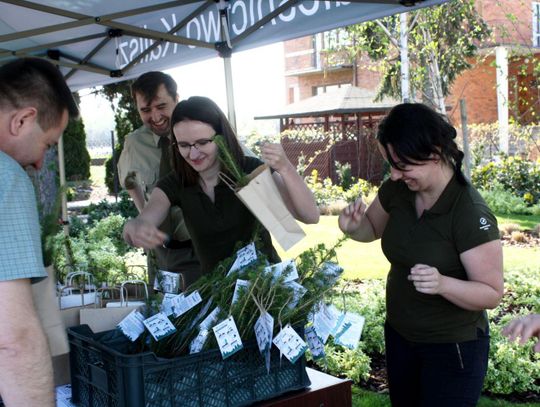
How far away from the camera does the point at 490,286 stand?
6.49 feet

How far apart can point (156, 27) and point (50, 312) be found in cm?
255

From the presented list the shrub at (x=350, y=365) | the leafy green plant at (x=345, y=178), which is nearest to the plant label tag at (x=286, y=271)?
the shrub at (x=350, y=365)

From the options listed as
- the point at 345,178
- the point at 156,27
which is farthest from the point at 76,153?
the point at 156,27

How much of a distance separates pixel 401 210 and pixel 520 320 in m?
0.53

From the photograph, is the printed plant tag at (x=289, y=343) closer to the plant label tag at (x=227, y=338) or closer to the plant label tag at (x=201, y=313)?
the plant label tag at (x=227, y=338)

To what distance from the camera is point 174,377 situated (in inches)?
65.2

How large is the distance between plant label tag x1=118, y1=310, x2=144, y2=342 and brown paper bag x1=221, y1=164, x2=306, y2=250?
448 mm

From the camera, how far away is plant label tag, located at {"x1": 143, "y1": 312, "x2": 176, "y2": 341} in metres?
1.74

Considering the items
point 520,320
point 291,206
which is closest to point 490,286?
point 520,320

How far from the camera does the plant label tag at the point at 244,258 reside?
187cm

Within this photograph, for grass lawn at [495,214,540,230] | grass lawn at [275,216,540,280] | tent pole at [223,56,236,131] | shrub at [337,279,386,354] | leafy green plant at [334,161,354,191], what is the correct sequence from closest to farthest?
1. tent pole at [223,56,236,131]
2. shrub at [337,279,386,354]
3. grass lawn at [275,216,540,280]
4. grass lawn at [495,214,540,230]
5. leafy green plant at [334,161,354,191]

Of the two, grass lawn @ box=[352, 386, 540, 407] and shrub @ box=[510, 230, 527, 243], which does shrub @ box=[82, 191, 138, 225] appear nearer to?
shrub @ box=[510, 230, 527, 243]

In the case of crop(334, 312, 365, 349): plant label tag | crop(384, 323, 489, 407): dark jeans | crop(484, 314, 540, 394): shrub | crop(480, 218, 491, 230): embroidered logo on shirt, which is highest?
crop(480, 218, 491, 230): embroidered logo on shirt

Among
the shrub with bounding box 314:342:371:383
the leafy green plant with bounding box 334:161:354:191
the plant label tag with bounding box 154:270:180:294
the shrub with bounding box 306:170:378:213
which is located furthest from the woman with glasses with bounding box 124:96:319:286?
the leafy green plant with bounding box 334:161:354:191
